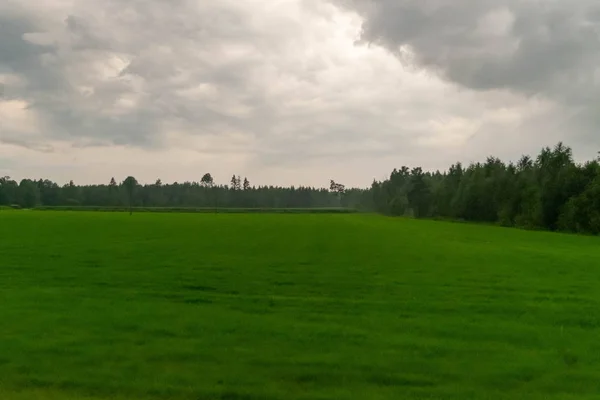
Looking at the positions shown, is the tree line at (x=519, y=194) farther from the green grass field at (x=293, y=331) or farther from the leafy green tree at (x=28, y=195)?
the leafy green tree at (x=28, y=195)

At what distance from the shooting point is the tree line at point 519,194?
253ft

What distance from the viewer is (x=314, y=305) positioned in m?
15.4

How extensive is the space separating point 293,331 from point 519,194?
92.5 metres

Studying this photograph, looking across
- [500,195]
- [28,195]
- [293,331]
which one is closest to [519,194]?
[500,195]

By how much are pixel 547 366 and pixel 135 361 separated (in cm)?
747

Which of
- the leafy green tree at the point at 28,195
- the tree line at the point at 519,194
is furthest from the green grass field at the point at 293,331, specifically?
the leafy green tree at the point at 28,195

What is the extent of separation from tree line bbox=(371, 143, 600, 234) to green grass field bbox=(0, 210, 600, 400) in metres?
59.3

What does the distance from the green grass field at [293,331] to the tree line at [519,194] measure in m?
59.3

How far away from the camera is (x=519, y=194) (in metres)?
96.4

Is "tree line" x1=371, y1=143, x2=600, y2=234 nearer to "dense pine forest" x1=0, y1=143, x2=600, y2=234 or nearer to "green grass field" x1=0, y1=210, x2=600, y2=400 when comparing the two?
"dense pine forest" x1=0, y1=143, x2=600, y2=234

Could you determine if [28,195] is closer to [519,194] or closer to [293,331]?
[519,194]

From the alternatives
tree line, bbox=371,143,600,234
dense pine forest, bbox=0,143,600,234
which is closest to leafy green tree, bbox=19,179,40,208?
dense pine forest, bbox=0,143,600,234

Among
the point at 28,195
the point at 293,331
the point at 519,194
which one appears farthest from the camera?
the point at 28,195

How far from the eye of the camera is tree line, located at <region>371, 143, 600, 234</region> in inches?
3034
